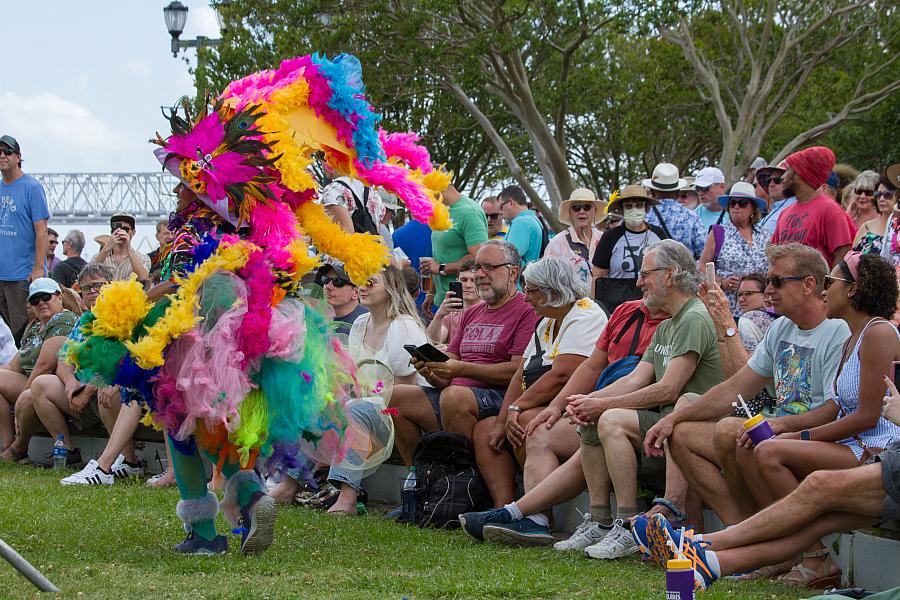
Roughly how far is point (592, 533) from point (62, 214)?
49347 millimetres

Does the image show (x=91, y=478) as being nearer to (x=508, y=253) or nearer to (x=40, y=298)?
(x=40, y=298)

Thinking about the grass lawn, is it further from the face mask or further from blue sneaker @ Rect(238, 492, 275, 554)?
the face mask

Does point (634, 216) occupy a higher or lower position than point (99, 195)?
lower

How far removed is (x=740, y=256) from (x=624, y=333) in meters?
2.30

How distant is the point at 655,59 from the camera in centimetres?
2995

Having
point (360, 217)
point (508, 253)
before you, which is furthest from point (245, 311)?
point (360, 217)

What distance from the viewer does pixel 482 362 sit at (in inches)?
310

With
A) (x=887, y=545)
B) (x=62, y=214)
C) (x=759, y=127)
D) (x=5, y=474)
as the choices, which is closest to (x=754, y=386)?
(x=887, y=545)

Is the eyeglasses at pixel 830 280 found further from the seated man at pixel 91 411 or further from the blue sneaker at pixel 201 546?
the seated man at pixel 91 411

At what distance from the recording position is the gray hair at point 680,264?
6.57 metres

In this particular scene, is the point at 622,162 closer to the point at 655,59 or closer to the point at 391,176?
the point at 655,59

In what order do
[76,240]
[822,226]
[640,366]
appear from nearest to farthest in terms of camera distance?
[640,366]
[822,226]
[76,240]

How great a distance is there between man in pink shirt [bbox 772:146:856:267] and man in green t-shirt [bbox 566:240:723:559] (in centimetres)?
195

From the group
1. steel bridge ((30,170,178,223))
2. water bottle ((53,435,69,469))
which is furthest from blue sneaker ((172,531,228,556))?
steel bridge ((30,170,178,223))
